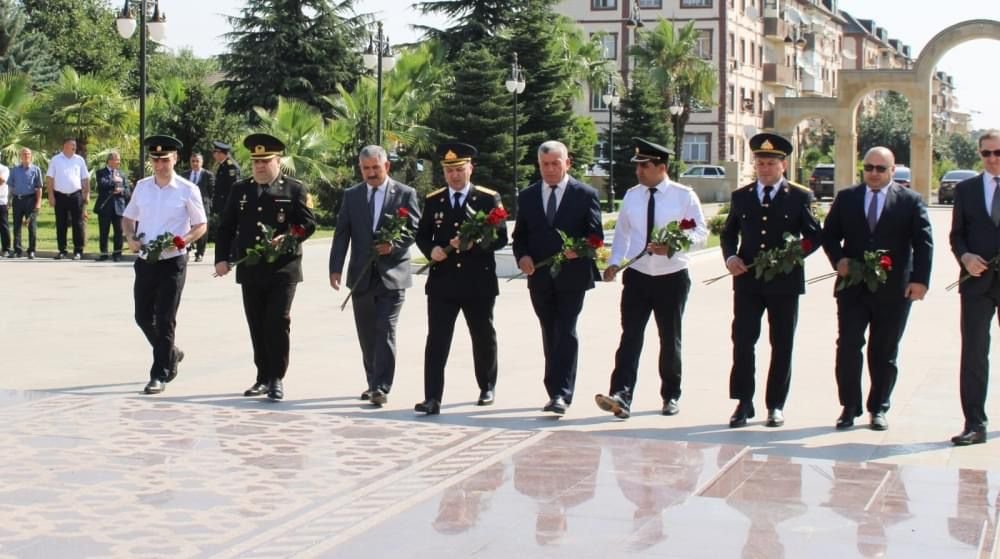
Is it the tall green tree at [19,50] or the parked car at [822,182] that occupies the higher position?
the tall green tree at [19,50]

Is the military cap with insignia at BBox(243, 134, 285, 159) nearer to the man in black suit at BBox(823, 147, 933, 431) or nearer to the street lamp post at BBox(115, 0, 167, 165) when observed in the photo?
the man in black suit at BBox(823, 147, 933, 431)

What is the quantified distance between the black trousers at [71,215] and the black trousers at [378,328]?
14.1 meters

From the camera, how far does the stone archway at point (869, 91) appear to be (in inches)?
Answer: 2216

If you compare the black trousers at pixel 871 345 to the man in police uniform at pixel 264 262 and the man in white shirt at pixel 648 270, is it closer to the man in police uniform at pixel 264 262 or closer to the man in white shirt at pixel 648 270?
the man in white shirt at pixel 648 270

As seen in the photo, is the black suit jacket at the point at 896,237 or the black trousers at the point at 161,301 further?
the black trousers at the point at 161,301

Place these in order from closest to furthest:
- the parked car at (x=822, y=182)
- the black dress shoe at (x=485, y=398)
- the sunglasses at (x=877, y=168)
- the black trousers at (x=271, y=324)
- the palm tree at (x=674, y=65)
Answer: the sunglasses at (x=877, y=168), the black dress shoe at (x=485, y=398), the black trousers at (x=271, y=324), the parked car at (x=822, y=182), the palm tree at (x=674, y=65)

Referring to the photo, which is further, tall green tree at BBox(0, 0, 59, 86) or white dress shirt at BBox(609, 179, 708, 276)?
tall green tree at BBox(0, 0, 59, 86)

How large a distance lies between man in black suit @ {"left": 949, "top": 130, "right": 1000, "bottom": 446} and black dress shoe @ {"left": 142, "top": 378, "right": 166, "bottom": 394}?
5298 mm

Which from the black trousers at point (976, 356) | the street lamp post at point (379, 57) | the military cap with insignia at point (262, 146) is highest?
the street lamp post at point (379, 57)

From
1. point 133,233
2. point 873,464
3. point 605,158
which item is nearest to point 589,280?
point 873,464

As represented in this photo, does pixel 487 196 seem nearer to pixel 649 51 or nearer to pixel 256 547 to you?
pixel 256 547

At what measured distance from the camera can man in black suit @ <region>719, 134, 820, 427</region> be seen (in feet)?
29.1

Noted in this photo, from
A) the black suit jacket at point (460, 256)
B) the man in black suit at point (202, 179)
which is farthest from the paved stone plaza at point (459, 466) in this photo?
the man in black suit at point (202, 179)

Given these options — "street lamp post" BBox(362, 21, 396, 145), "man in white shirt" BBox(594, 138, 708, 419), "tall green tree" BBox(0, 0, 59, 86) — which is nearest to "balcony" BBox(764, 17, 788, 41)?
"tall green tree" BBox(0, 0, 59, 86)
